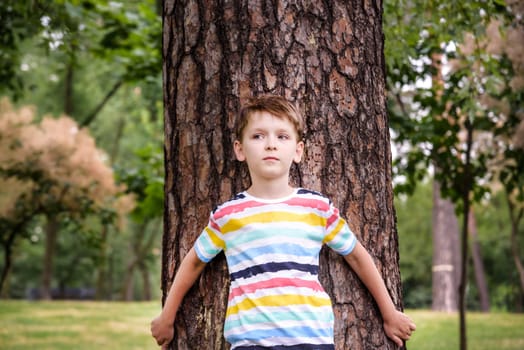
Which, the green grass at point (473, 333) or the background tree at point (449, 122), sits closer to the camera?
the background tree at point (449, 122)

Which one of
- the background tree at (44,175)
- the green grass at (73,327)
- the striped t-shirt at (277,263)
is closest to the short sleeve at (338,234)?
the striped t-shirt at (277,263)

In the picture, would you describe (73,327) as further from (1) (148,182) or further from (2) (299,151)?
(2) (299,151)

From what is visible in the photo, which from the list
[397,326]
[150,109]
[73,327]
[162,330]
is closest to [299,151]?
[397,326]

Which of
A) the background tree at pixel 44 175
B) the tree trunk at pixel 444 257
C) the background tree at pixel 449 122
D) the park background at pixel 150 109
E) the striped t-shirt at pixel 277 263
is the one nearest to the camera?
the striped t-shirt at pixel 277 263

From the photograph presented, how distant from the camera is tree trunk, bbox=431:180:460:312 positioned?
47.3 ft

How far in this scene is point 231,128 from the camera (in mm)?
2182

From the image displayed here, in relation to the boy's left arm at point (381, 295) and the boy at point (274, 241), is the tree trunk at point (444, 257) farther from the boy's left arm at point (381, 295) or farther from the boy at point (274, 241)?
the boy at point (274, 241)

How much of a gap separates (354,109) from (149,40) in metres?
4.75

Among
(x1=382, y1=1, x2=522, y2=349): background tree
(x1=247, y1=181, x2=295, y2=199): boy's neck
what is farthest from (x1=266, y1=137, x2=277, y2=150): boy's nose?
(x1=382, y1=1, x2=522, y2=349): background tree

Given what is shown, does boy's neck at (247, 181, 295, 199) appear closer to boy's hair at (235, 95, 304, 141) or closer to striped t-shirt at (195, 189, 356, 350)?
striped t-shirt at (195, 189, 356, 350)

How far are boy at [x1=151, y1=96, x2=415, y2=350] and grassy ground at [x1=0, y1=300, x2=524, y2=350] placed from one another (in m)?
6.38

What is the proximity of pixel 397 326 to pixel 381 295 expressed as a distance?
0.44 feet

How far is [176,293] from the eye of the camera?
215 cm

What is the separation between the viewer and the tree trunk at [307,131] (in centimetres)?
214
